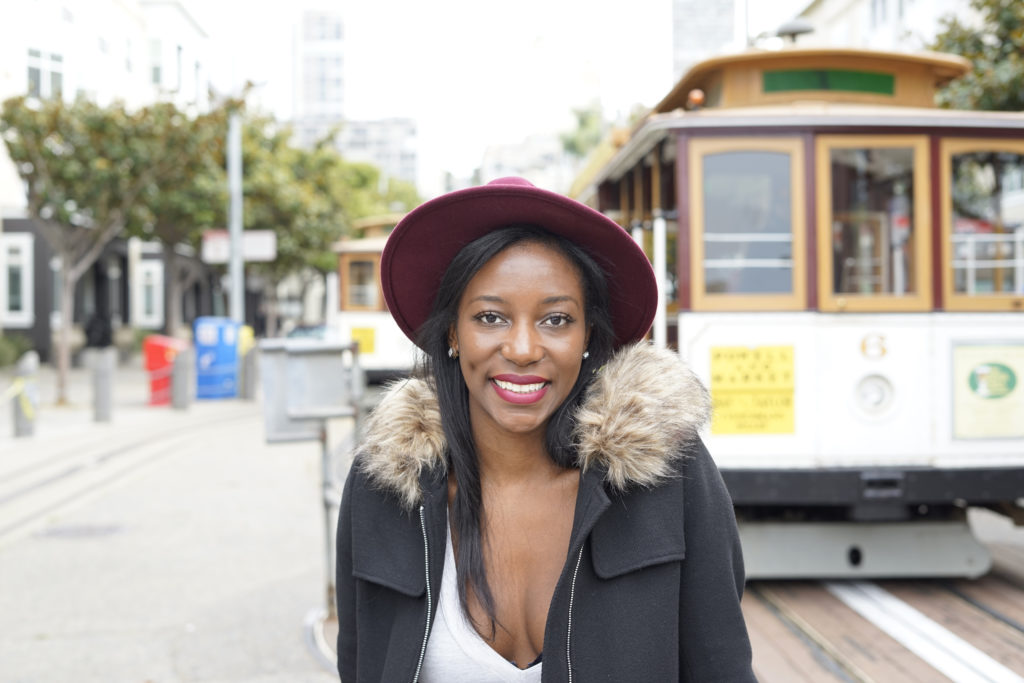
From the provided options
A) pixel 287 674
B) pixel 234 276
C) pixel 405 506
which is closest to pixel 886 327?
pixel 287 674

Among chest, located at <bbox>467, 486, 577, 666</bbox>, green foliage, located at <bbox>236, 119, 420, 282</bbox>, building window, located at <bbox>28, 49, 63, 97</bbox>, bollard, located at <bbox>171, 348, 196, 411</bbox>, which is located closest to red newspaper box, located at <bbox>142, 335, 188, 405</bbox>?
bollard, located at <bbox>171, 348, 196, 411</bbox>

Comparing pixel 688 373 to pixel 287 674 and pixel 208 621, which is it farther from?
pixel 208 621

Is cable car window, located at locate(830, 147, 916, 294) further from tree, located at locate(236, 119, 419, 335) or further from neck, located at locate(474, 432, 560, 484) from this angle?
tree, located at locate(236, 119, 419, 335)

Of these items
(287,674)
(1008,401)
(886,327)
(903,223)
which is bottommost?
(287,674)

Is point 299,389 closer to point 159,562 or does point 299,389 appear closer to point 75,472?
point 159,562

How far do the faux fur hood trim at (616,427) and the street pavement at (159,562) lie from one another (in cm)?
311

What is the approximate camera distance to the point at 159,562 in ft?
24.0

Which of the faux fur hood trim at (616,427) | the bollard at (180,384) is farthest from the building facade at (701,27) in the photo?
the faux fur hood trim at (616,427)

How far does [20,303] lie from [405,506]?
107 feet

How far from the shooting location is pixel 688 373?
2.21 metres

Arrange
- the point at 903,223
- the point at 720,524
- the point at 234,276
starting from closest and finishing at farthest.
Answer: the point at 720,524 → the point at 903,223 → the point at 234,276

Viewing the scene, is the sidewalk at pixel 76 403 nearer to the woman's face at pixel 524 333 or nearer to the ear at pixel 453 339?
the ear at pixel 453 339

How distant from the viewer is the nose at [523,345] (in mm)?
2051

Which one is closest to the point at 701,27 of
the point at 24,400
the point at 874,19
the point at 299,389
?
the point at 874,19
